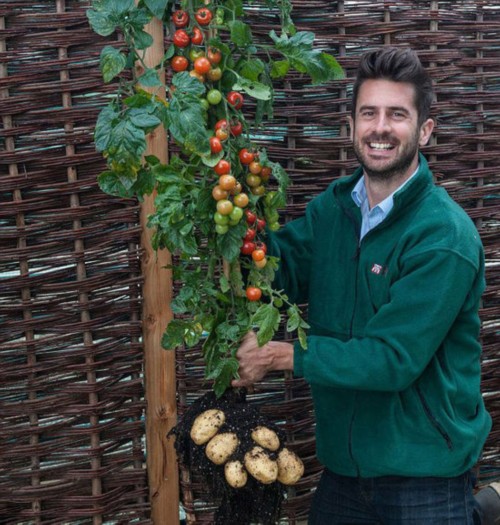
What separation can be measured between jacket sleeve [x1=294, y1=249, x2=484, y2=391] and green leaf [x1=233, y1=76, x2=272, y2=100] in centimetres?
64

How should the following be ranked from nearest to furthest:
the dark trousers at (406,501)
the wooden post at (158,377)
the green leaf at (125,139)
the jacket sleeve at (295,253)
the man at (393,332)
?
the green leaf at (125,139) < the man at (393,332) < the dark trousers at (406,501) < the jacket sleeve at (295,253) < the wooden post at (158,377)

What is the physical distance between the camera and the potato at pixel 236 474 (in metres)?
1.97

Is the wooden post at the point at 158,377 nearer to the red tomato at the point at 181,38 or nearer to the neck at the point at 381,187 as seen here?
the red tomato at the point at 181,38

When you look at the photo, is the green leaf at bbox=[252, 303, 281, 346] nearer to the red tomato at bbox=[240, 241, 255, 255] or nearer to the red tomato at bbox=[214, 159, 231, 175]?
the red tomato at bbox=[240, 241, 255, 255]

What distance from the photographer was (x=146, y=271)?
2596 millimetres

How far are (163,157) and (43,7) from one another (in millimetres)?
615

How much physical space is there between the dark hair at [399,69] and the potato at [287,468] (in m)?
1.10

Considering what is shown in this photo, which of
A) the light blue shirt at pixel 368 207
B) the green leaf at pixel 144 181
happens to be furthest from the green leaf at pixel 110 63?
the light blue shirt at pixel 368 207

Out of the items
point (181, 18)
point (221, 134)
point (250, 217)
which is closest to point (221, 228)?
point (250, 217)

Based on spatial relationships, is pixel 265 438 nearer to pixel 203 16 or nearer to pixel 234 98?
pixel 234 98

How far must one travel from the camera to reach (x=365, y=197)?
2420 mm

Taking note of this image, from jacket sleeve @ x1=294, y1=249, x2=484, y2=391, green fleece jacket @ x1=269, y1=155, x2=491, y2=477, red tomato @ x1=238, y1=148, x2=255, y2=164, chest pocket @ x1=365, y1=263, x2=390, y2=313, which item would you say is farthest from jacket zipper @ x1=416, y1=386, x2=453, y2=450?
red tomato @ x1=238, y1=148, x2=255, y2=164

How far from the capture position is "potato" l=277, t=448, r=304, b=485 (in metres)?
2.07

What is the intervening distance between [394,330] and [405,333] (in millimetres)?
32
